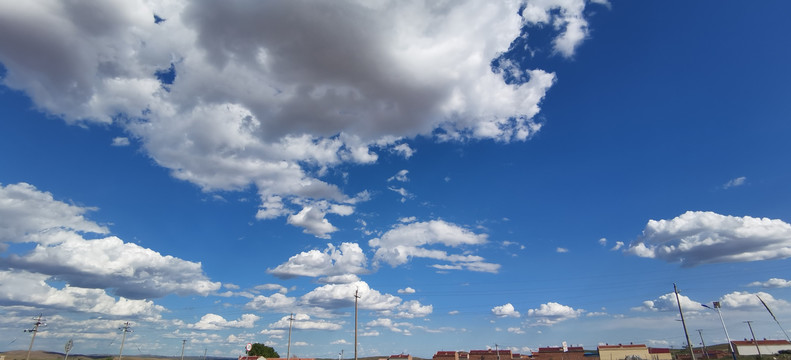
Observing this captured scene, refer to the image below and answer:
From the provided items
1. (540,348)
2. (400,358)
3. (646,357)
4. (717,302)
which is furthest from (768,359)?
(400,358)

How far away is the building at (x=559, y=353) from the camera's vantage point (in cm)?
11737

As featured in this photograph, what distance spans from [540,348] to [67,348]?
123623 millimetres

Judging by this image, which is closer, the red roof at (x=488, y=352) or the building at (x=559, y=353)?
the building at (x=559, y=353)

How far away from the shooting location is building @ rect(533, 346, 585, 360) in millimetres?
117369

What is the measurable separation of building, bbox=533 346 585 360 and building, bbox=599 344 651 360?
6126 millimetres

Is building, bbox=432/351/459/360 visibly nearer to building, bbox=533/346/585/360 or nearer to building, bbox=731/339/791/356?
building, bbox=533/346/585/360

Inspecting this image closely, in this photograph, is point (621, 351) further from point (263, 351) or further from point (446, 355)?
point (263, 351)

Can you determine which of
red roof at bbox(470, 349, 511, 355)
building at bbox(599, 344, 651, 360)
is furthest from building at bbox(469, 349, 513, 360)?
building at bbox(599, 344, 651, 360)

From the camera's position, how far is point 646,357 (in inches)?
4336

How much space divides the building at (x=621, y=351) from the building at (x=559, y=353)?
6126 millimetres

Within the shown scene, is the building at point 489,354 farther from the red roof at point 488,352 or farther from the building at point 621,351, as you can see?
the building at point 621,351

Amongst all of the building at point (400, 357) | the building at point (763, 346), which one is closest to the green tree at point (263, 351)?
the building at point (400, 357)

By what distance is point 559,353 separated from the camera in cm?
12062

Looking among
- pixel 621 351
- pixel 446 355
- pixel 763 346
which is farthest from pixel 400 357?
pixel 763 346
